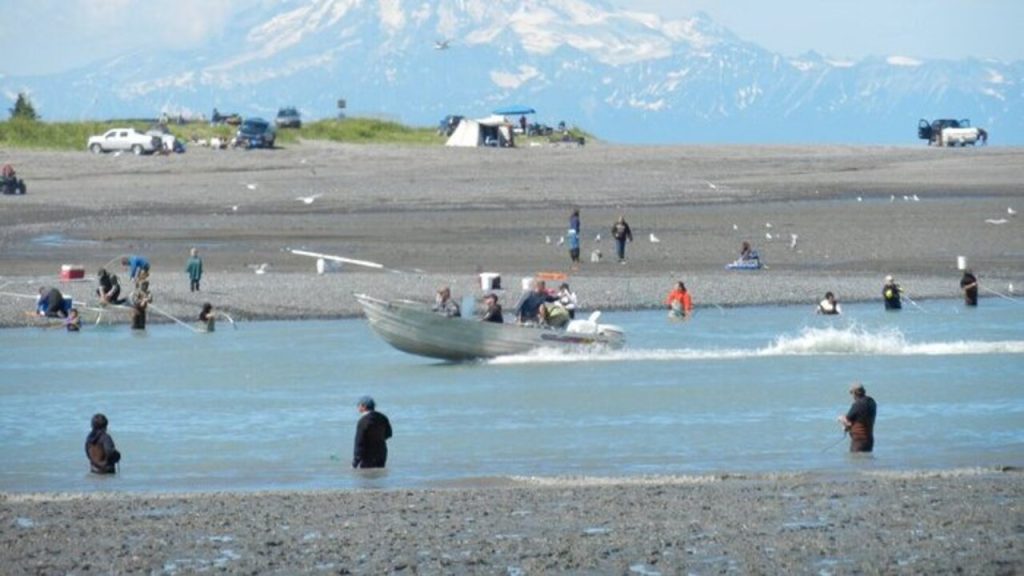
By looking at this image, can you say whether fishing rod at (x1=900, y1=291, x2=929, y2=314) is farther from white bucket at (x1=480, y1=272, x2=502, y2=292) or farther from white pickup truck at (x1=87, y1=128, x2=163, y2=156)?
white pickup truck at (x1=87, y1=128, x2=163, y2=156)

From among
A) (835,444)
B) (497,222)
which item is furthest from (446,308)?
(497,222)

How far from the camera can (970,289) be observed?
35.7 metres

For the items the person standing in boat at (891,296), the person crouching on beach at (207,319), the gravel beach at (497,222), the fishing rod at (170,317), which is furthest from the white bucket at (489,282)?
the person standing in boat at (891,296)

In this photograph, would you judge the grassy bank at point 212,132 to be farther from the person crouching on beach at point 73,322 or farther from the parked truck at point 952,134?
the person crouching on beach at point 73,322

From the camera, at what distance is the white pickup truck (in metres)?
67.9

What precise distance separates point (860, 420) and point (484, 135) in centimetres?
5589

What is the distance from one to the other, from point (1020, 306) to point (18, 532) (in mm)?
23981

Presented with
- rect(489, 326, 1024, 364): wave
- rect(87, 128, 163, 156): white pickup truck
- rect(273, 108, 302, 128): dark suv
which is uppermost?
rect(273, 108, 302, 128): dark suv

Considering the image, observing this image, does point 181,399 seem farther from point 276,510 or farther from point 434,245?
point 434,245

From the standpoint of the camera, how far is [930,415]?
2514 centimetres

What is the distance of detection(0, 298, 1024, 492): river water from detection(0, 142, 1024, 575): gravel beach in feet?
4.98

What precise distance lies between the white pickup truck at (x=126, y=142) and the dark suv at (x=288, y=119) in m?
11.6

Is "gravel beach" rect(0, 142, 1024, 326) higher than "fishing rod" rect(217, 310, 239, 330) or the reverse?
higher

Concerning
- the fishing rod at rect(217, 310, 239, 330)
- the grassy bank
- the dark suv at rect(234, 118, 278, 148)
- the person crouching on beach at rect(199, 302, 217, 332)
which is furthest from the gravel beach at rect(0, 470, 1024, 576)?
the dark suv at rect(234, 118, 278, 148)
